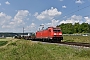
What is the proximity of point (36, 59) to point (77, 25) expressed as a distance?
456ft

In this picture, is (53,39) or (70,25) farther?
(70,25)

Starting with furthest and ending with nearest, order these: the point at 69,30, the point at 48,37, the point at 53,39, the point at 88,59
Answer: the point at 69,30
the point at 48,37
the point at 53,39
the point at 88,59

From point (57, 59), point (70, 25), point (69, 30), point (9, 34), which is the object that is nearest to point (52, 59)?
point (57, 59)

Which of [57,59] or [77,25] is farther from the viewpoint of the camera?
[77,25]

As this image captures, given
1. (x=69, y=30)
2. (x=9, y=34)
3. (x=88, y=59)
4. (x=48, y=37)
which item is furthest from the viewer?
(x=9, y=34)

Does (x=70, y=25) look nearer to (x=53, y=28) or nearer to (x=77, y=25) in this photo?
(x=77, y=25)

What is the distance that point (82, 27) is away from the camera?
145250 millimetres

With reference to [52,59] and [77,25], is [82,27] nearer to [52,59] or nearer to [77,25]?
[77,25]

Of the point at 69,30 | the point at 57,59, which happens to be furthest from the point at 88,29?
the point at 57,59

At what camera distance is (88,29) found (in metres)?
145

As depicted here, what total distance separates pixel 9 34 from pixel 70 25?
208 feet

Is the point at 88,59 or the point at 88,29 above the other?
the point at 88,29

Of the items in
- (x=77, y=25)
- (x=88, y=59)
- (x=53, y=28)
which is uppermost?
(x=77, y=25)

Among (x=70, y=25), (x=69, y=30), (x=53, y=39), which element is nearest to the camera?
(x=53, y=39)
